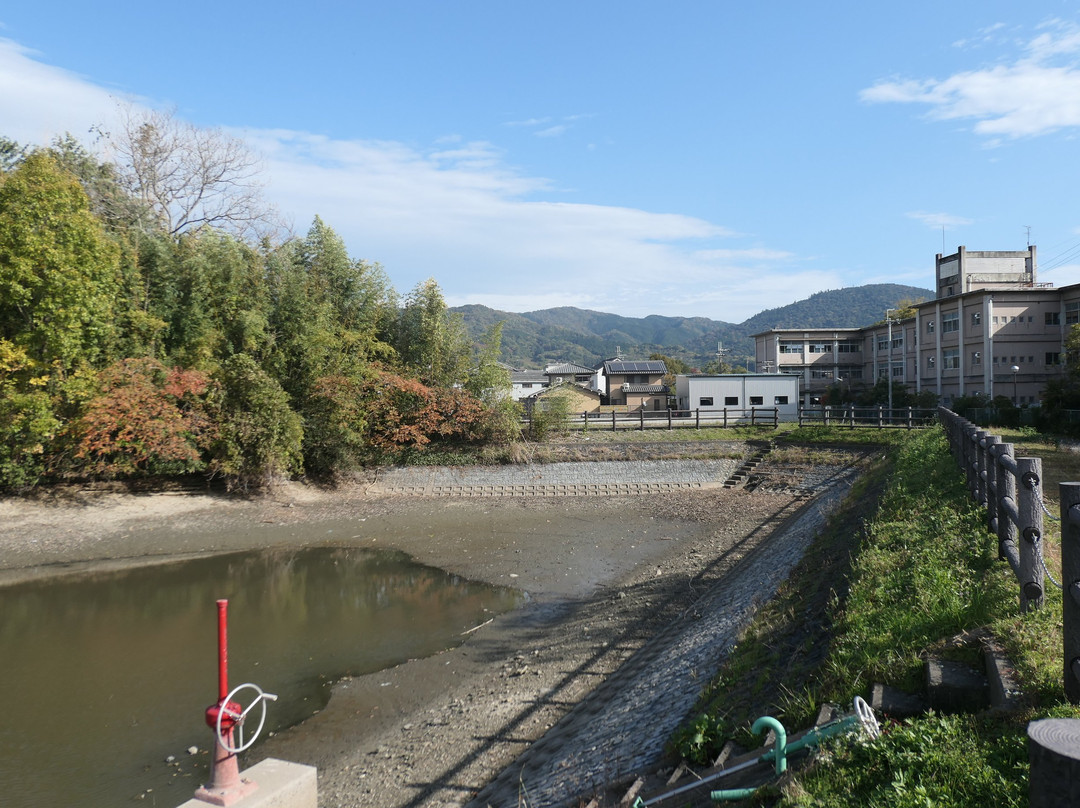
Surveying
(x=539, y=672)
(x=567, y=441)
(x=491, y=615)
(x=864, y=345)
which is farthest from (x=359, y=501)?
(x=864, y=345)

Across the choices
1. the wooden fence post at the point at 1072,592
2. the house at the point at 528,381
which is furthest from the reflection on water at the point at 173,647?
the house at the point at 528,381

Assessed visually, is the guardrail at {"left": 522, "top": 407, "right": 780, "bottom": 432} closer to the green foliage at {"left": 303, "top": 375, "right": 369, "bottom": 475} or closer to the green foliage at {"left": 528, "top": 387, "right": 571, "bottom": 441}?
the green foliage at {"left": 528, "top": 387, "right": 571, "bottom": 441}

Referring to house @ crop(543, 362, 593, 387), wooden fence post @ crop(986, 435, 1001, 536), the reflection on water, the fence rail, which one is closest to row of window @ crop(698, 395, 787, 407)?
the fence rail

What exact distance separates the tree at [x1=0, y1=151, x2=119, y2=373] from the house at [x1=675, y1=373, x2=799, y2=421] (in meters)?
30.3

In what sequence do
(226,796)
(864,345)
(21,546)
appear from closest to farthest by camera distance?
1. (226,796)
2. (21,546)
3. (864,345)

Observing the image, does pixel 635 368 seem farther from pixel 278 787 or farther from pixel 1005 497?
pixel 278 787

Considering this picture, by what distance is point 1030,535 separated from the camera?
164 inches

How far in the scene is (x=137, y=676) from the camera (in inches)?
384

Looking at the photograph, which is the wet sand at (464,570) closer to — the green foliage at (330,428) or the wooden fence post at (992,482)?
the green foliage at (330,428)

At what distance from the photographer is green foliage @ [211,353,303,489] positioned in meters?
21.9

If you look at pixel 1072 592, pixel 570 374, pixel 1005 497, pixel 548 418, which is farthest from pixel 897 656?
pixel 570 374

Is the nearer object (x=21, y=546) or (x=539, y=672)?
(x=539, y=672)

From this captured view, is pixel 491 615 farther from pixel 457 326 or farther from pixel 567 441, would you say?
pixel 457 326

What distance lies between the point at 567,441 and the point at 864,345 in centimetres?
3951
